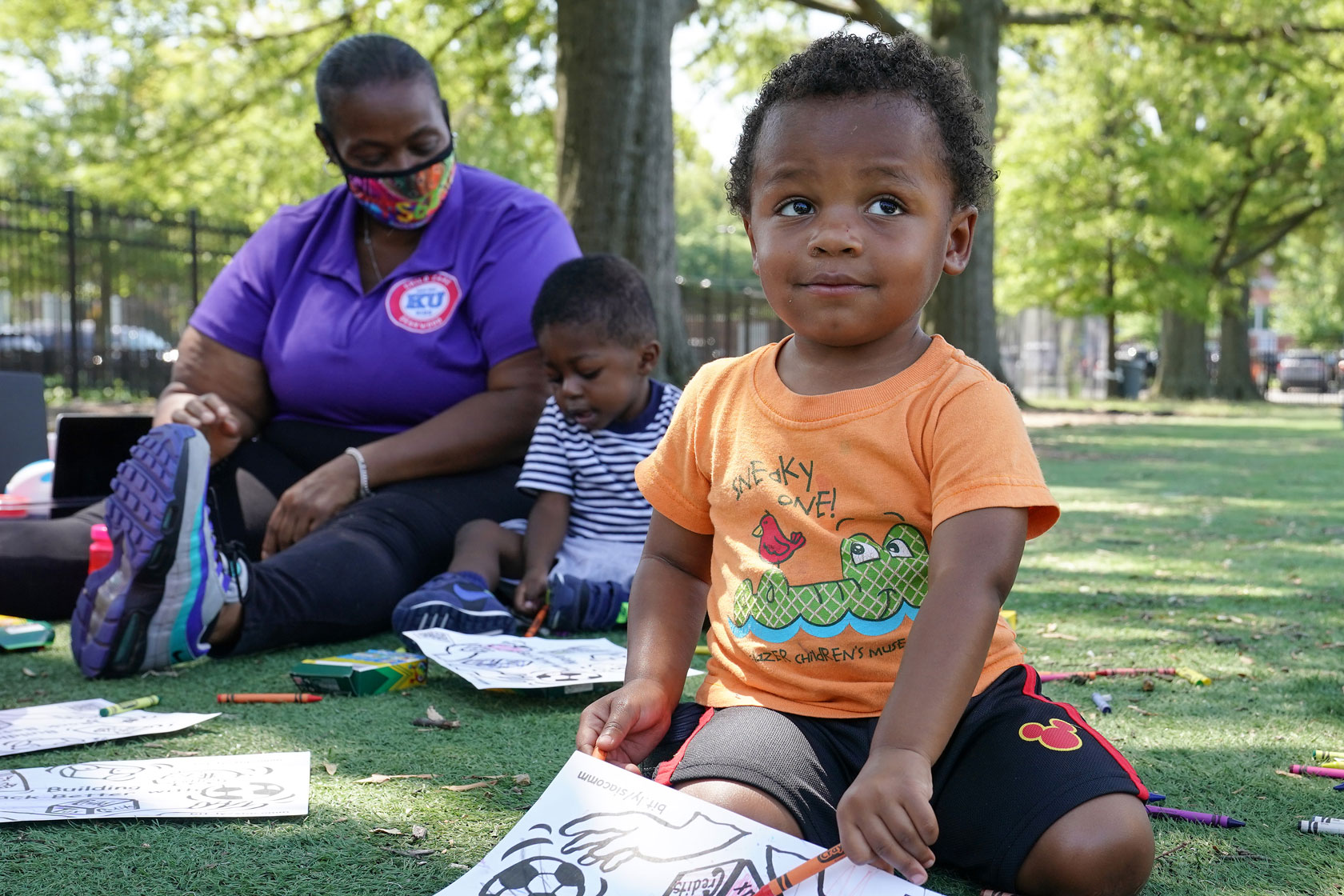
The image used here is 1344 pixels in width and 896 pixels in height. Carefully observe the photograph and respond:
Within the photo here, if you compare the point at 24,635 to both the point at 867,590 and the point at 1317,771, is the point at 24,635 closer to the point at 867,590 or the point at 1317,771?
the point at 867,590

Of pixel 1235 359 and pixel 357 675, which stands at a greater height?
pixel 1235 359

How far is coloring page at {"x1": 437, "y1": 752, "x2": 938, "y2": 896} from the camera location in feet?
4.67

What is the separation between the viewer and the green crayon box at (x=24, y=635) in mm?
3059

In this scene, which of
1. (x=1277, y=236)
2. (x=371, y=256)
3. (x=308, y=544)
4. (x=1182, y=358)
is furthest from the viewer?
(x=1182, y=358)

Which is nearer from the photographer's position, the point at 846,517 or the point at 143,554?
the point at 846,517

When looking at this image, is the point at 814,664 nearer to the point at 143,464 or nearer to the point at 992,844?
the point at 992,844

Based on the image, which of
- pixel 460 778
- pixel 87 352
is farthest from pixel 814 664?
pixel 87 352

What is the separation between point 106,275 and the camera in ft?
53.9

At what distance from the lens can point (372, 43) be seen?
3.52 metres

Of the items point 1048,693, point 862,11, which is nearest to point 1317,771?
point 1048,693

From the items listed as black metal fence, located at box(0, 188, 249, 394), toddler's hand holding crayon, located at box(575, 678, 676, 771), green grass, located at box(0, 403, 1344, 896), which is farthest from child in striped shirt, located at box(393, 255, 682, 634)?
black metal fence, located at box(0, 188, 249, 394)

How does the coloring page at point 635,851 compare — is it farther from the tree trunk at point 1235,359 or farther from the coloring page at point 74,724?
the tree trunk at point 1235,359

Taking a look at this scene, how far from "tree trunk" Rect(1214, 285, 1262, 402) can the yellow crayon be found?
23733mm

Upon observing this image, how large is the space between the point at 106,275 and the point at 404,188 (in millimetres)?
14596
